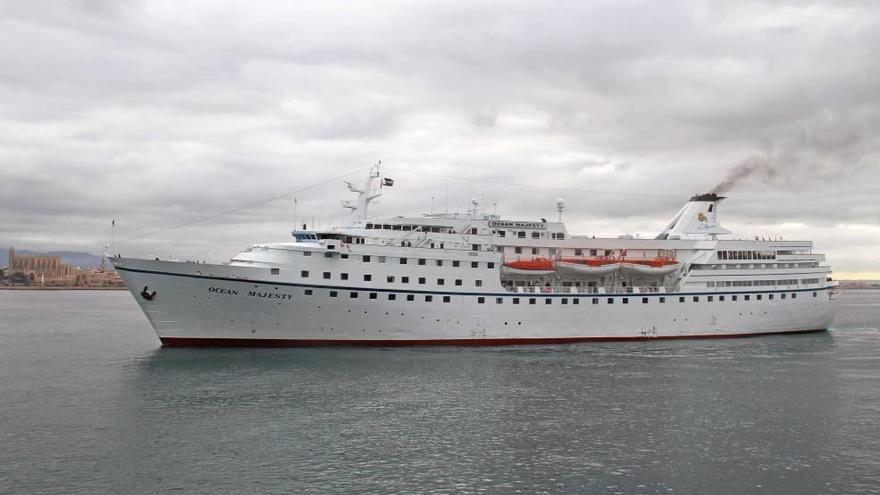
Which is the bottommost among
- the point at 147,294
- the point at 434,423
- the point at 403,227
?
the point at 434,423

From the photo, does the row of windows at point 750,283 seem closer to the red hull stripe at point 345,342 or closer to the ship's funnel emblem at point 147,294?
the red hull stripe at point 345,342

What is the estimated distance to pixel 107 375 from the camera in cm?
2919

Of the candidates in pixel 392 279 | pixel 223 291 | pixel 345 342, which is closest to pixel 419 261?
pixel 392 279

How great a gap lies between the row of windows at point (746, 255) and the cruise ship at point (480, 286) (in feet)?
0.32

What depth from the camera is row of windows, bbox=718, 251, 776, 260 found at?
44.4 metres

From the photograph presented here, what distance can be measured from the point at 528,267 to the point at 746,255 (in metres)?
16.7

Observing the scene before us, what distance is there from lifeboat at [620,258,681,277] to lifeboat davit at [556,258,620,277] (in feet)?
2.56

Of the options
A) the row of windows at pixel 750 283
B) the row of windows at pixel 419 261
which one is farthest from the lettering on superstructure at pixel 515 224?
the row of windows at pixel 750 283

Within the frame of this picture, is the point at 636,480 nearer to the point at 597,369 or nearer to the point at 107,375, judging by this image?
the point at 597,369

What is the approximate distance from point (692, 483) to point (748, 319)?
107ft

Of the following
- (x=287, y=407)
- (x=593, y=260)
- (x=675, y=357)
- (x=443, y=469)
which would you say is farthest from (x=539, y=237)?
(x=443, y=469)

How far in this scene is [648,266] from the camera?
42.5 meters

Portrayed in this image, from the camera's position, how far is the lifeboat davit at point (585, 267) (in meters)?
40.4

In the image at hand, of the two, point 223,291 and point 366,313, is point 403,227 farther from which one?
point 223,291
